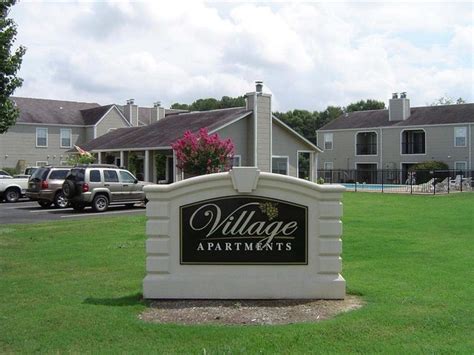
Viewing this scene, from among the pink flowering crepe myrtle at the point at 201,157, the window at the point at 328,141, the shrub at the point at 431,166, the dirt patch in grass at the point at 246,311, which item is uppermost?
the window at the point at 328,141

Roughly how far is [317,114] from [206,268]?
91221 millimetres

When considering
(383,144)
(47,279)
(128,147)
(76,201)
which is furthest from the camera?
(383,144)

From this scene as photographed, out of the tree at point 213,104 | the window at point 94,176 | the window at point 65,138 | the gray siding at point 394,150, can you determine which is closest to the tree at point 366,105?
the tree at point 213,104

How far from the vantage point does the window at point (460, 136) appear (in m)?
50.0

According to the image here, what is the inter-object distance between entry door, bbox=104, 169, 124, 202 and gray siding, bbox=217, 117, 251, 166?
35.9ft

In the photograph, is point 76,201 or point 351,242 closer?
point 351,242

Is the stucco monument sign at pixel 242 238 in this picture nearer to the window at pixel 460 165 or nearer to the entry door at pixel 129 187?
the entry door at pixel 129 187

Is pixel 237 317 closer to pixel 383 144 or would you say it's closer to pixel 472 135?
pixel 472 135

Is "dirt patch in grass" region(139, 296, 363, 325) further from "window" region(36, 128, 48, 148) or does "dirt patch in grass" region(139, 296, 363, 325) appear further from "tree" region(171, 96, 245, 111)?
"tree" region(171, 96, 245, 111)

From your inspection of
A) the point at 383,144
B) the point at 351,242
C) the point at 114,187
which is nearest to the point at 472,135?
the point at 383,144

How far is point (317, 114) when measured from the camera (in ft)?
319

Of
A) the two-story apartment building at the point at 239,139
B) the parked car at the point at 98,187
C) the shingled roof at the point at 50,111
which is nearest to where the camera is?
the parked car at the point at 98,187

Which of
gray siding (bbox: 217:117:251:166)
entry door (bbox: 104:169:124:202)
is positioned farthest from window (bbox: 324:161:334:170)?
entry door (bbox: 104:169:124:202)

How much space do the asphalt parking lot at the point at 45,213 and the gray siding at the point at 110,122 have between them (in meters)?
23.7
